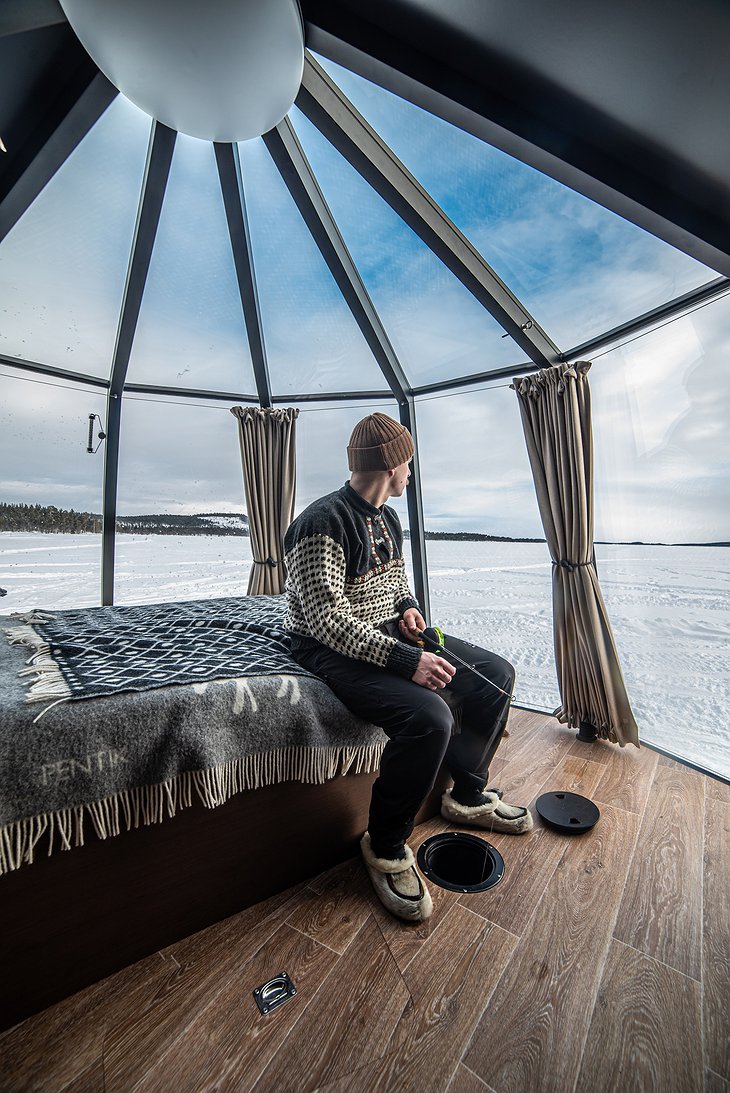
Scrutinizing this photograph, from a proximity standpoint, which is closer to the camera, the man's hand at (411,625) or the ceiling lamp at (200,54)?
the ceiling lamp at (200,54)

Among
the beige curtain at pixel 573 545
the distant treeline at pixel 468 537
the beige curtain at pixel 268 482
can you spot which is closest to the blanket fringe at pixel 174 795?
the beige curtain at pixel 573 545

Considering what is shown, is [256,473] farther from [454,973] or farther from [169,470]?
[454,973]

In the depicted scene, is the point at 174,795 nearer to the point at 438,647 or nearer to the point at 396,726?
the point at 396,726

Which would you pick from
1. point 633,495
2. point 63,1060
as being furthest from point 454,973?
point 633,495

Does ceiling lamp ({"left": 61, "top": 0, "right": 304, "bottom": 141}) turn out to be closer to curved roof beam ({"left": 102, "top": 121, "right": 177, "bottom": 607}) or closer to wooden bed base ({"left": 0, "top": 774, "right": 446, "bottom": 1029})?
curved roof beam ({"left": 102, "top": 121, "right": 177, "bottom": 607})

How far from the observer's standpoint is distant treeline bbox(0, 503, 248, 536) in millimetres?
3178

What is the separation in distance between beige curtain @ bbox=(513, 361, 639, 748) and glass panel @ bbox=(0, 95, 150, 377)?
2.23 metres

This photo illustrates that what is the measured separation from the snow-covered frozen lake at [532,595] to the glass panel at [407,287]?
129 centimetres

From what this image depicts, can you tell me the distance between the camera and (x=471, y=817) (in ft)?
5.68

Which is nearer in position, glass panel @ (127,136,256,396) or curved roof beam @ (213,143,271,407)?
curved roof beam @ (213,143,271,407)

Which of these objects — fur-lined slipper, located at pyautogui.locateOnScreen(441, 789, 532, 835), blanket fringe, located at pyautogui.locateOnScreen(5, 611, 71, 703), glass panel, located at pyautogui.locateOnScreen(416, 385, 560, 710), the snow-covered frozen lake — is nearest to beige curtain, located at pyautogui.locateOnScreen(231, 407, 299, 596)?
the snow-covered frozen lake

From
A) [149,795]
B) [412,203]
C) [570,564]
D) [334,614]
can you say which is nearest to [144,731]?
[149,795]

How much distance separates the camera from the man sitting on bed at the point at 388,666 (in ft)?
4.55

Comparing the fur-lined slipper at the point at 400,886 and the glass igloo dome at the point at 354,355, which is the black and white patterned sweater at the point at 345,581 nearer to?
the fur-lined slipper at the point at 400,886
